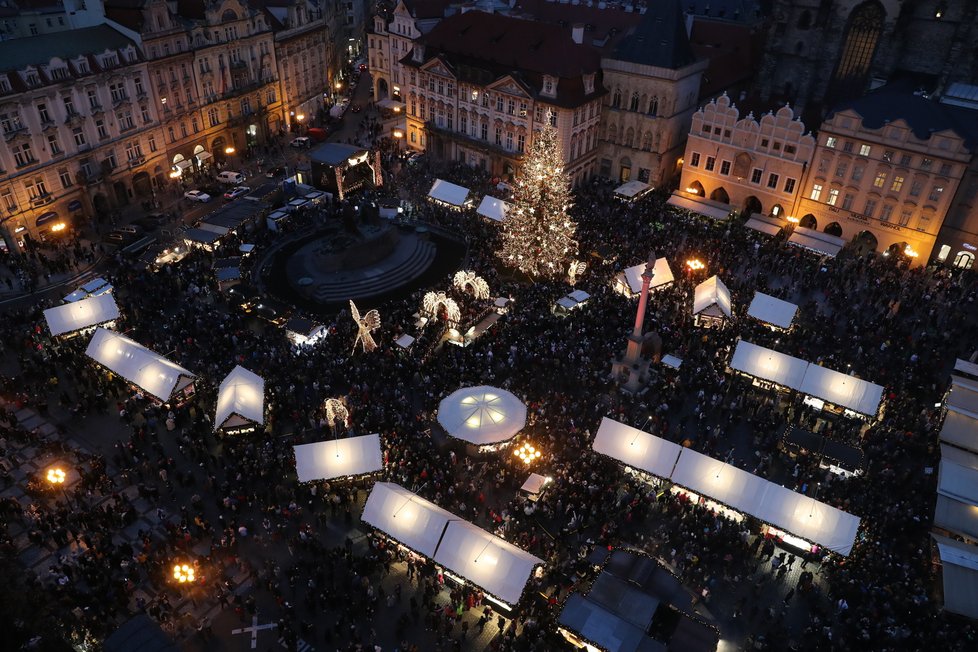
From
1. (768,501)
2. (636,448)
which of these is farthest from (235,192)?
(768,501)

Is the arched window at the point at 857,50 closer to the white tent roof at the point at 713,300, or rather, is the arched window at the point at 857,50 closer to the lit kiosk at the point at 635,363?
the white tent roof at the point at 713,300

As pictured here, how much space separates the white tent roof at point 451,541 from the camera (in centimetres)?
2597

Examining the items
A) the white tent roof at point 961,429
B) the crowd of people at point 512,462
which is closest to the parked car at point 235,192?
the crowd of people at point 512,462

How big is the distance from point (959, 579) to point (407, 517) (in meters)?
22.6

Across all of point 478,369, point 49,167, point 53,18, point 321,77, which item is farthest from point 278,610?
point 321,77

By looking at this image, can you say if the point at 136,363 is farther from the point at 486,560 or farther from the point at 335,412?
the point at 486,560

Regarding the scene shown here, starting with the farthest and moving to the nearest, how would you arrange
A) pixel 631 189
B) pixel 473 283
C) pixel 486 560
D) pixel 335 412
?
pixel 631 189 → pixel 473 283 → pixel 335 412 → pixel 486 560

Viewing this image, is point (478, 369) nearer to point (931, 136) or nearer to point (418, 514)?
point (418, 514)

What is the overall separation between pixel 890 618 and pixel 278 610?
24096 millimetres

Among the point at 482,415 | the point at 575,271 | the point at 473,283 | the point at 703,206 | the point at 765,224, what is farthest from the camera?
the point at 703,206

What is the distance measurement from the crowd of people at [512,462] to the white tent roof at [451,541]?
133 centimetres

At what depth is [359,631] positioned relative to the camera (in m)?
26.1

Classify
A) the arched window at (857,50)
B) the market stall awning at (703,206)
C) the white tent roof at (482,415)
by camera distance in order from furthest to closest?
the arched window at (857,50) < the market stall awning at (703,206) < the white tent roof at (482,415)

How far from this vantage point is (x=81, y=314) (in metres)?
40.8
